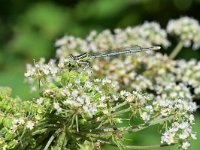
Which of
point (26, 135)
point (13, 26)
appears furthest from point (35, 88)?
point (13, 26)

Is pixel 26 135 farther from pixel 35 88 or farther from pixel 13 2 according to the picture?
pixel 13 2

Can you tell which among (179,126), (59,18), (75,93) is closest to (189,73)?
(179,126)

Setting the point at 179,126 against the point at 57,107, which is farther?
the point at 179,126

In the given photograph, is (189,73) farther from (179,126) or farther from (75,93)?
(75,93)

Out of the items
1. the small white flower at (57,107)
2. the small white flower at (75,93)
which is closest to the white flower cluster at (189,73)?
the small white flower at (75,93)

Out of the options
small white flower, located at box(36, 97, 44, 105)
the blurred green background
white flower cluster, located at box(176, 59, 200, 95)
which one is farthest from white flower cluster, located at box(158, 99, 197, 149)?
the blurred green background

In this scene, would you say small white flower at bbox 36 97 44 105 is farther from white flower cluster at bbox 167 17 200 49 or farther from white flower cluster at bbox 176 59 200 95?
white flower cluster at bbox 167 17 200 49
